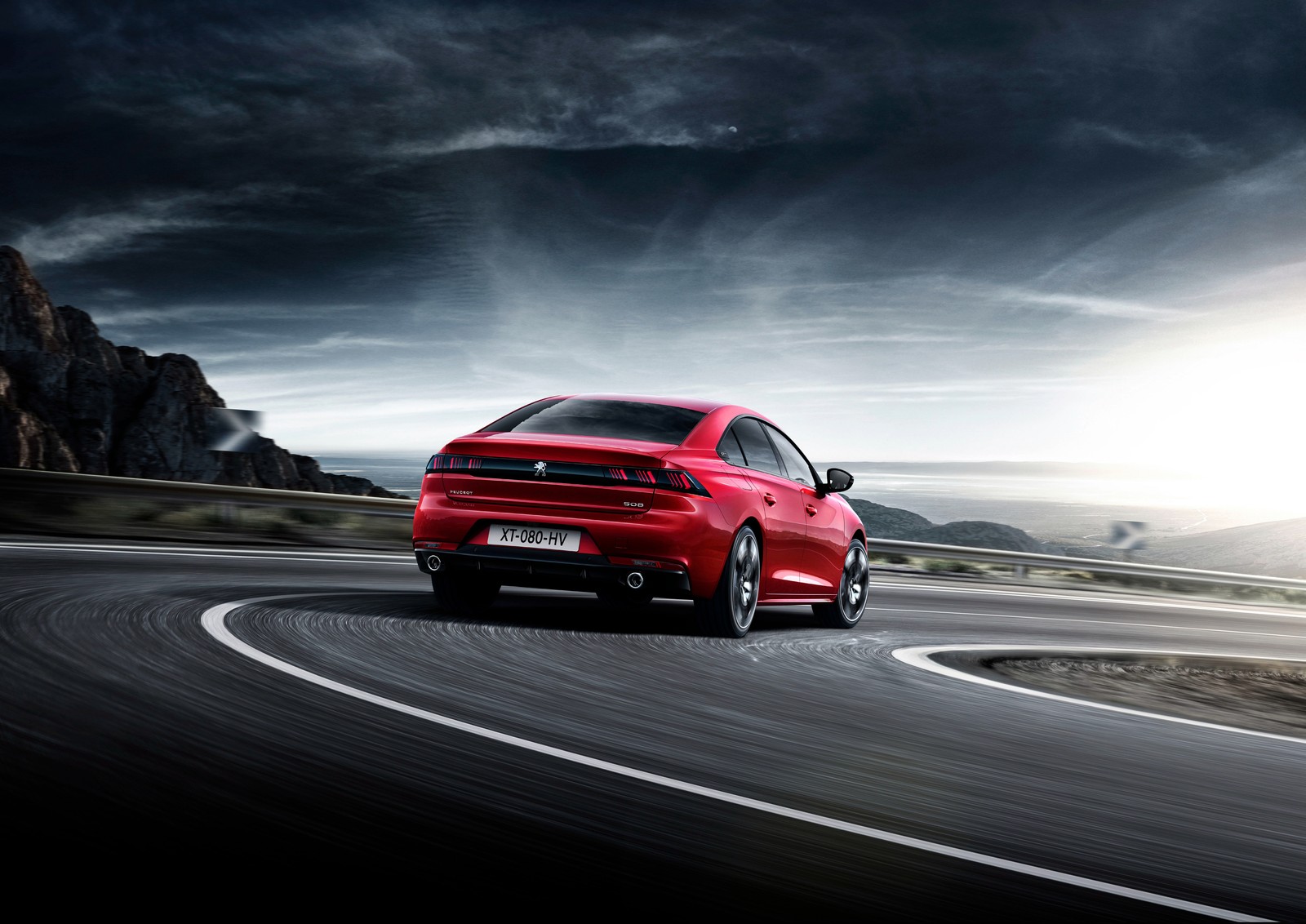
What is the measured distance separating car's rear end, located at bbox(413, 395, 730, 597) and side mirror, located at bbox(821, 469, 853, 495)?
2.02m

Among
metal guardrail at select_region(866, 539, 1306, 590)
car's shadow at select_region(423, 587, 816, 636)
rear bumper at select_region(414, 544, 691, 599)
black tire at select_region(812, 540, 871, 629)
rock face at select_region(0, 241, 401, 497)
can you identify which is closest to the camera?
rear bumper at select_region(414, 544, 691, 599)

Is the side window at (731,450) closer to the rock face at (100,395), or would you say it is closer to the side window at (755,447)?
the side window at (755,447)

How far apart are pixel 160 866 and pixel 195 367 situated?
164 metres

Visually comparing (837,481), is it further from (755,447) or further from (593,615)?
(593,615)

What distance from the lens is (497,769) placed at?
15.0 feet

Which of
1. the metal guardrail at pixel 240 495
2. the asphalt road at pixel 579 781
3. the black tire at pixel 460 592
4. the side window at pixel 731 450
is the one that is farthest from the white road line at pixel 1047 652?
the metal guardrail at pixel 240 495

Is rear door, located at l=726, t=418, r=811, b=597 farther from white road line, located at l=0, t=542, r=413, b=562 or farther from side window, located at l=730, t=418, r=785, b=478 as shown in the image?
white road line, located at l=0, t=542, r=413, b=562

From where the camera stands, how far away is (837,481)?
10.4 meters

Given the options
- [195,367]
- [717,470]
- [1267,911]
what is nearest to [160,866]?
[1267,911]

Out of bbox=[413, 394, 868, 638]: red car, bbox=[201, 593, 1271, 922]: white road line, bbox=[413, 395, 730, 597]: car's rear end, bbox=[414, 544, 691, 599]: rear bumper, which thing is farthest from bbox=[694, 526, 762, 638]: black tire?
bbox=[201, 593, 1271, 922]: white road line

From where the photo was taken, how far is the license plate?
8.30 meters

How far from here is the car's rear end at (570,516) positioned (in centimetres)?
828

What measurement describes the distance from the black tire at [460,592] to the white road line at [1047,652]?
2961 millimetres

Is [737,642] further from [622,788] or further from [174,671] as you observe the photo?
[622,788]
